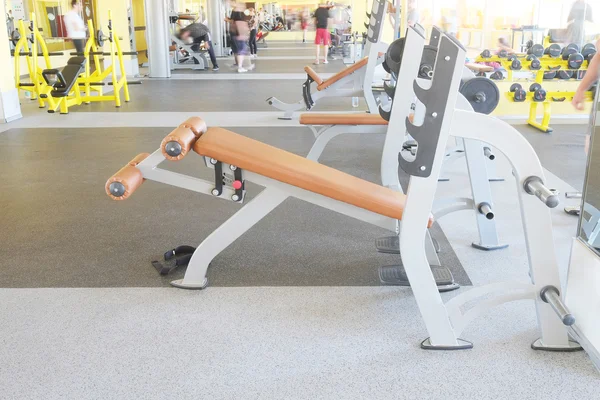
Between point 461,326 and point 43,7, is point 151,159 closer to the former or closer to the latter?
point 461,326

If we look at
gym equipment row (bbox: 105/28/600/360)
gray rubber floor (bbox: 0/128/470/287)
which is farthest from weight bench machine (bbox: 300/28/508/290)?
gym equipment row (bbox: 105/28/600/360)

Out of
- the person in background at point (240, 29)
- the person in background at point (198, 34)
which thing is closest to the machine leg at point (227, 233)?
the person in background at point (240, 29)

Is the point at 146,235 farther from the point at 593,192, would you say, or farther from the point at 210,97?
the point at 210,97

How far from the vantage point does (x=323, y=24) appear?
1164 centimetres

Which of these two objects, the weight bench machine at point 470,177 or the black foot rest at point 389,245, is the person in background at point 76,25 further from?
the black foot rest at point 389,245

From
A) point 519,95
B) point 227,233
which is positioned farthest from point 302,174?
point 519,95

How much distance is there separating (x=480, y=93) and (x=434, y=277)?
2.88 ft

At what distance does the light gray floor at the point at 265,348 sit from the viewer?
5.63 ft

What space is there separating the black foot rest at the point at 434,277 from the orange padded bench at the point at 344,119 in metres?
1.19

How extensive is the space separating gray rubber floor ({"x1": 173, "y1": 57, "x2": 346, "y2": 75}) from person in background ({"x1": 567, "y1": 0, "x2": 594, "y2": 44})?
458cm

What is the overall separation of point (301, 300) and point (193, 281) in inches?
17.6

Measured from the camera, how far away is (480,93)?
2621 millimetres

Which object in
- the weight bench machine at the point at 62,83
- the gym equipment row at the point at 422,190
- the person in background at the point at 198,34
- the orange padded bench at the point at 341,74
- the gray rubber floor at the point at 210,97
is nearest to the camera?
the gym equipment row at the point at 422,190

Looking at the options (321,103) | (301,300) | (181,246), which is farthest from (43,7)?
(301,300)
